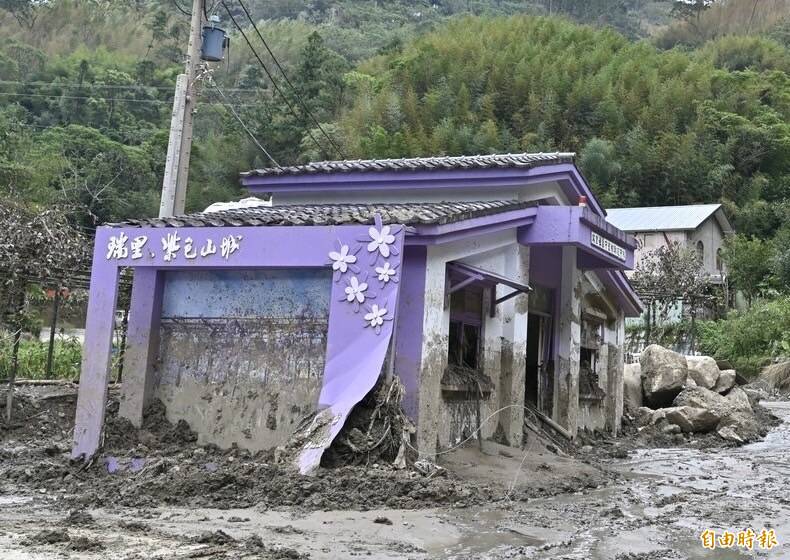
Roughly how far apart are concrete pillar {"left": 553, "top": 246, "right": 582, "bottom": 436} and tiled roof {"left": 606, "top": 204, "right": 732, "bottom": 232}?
23650mm

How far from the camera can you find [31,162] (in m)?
33.8

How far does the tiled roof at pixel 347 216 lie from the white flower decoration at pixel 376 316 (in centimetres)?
86

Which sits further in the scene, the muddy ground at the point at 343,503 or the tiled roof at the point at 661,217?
the tiled roof at the point at 661,217

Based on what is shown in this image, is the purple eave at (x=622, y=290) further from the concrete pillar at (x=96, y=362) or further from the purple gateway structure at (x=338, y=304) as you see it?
the concrete pillar at (x=96, y=362)

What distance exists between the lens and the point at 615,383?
16.8 meters

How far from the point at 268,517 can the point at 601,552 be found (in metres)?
2.60

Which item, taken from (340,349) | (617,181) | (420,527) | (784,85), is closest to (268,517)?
(420,527)

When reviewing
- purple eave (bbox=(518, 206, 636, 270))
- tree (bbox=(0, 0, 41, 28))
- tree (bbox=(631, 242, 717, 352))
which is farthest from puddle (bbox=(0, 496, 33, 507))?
tree (bbox=(0, 0, 41, 28))

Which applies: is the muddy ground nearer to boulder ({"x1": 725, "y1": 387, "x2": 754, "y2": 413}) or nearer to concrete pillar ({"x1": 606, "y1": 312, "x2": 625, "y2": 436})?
concrete pillar ({"x1": 606, "y1": 312, "x2": 625, "y2": 436})

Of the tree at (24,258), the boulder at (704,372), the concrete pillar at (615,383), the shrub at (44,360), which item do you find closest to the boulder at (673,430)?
the concrete pillar at (615,383)

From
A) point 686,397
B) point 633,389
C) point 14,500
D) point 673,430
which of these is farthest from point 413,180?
point 633,389

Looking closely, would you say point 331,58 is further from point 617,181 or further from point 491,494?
point 491,494

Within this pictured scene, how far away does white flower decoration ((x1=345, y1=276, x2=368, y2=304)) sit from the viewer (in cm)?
955

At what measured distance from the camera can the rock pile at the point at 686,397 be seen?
16.3 metres
